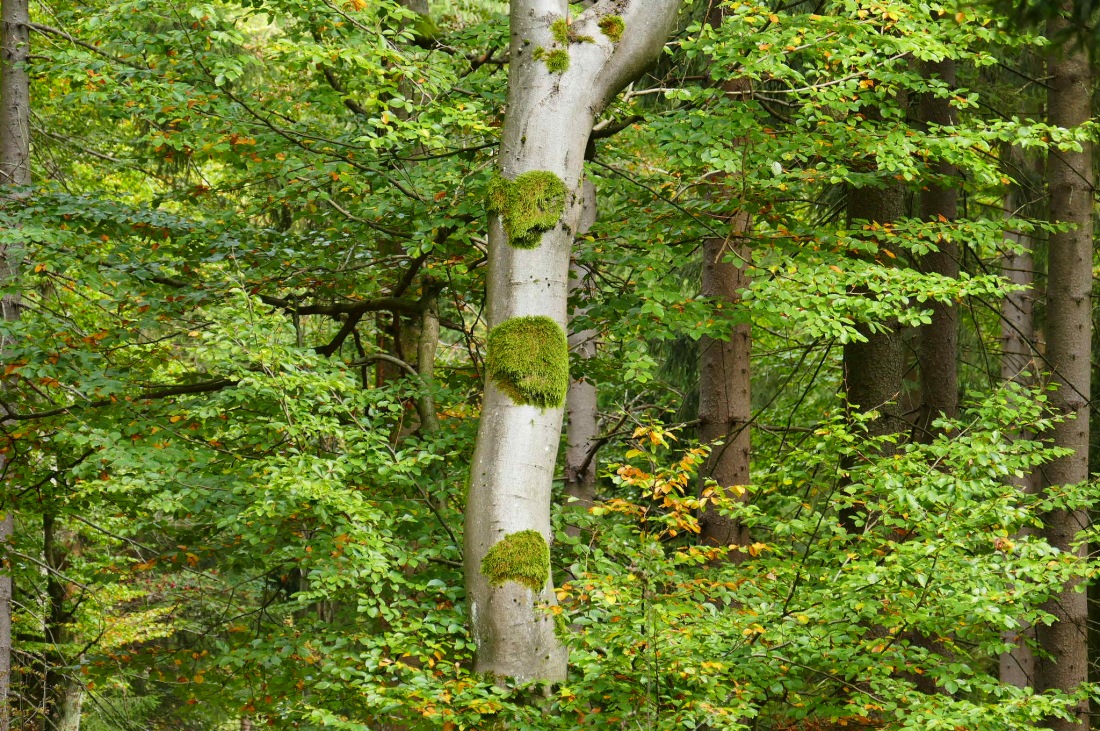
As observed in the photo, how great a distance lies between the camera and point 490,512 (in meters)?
4.54

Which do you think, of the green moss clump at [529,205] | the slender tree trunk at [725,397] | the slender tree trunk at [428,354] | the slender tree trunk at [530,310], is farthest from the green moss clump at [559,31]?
the slender tree trunk at [725,397]

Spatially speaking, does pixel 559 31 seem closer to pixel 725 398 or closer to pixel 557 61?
pixel 557 61

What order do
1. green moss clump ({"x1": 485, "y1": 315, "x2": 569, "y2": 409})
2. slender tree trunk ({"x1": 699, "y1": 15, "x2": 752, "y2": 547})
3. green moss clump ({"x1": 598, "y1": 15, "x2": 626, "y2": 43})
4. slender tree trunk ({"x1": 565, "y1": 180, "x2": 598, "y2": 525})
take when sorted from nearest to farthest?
1. green moss clump ({"x1": 485, "y1": 315, "x2": 569, "y2": 409})
2. green moss clump ({"x1": 598, "y1": 15, "x2": 626, "y2": 43})
3. slender tree trunk ({"x1": 699, "y1": 15, "x2": 752, "y2": 547})
4. slender tree trunk ({"x1": 565, "y1": 180, "x2": 598, "y2": 525})

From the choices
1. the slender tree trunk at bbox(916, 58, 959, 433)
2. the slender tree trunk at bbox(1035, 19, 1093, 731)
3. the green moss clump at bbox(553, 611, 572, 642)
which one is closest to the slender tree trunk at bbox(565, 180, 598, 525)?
the slender tree trunk at bbox(916, 58, 959, 433)

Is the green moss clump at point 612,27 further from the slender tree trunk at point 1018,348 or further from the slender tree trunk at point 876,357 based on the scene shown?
the slender tree trunk at point 1018,348

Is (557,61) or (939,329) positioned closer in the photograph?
(557,61)

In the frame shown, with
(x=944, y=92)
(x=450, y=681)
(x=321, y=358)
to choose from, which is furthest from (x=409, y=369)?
(x=944, y=92)

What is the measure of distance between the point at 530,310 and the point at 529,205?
510mm

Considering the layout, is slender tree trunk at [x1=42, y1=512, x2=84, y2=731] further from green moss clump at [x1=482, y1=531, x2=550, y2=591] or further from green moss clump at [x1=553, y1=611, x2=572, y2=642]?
green moss clump at [x1=553, y1=611, x2=572, y2=642]

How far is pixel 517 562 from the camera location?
4.46 metres

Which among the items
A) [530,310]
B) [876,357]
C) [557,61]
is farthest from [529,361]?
[876,357]

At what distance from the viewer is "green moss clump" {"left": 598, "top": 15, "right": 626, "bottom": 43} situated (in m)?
4.91

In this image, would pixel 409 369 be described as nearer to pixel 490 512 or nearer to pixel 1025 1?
pixel 490 512

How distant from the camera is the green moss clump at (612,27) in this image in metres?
4.91
